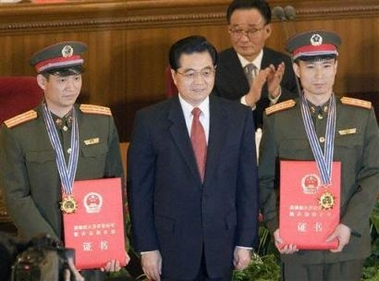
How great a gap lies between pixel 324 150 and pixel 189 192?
0.56 metres

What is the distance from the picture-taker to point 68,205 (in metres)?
4.67

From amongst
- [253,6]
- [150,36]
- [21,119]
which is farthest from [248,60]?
[21,119]

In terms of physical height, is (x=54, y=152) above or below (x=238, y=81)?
below

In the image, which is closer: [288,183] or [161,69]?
[288,183]

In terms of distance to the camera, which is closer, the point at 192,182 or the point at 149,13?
the point at 192,182

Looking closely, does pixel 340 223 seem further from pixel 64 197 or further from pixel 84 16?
pixel 84 16

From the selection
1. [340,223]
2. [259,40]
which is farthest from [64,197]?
[259,40]

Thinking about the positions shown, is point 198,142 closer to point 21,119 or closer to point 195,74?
point 195,74

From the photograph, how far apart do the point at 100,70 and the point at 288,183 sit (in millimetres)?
2606

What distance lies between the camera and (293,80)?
6.20 meters

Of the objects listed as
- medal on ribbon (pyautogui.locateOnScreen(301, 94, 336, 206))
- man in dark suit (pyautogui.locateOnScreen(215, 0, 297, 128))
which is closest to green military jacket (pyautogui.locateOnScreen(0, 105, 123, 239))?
medal on ribbon (pyautogui.locateOnScreen(301, 94, 336, 206))

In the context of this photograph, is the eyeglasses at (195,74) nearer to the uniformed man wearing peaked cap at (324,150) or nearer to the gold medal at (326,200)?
the uniformed man wearing peaked cap at (324,150)

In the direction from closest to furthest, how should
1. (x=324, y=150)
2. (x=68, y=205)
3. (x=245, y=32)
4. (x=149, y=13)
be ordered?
(x=68, y=205) → (x=324, y=150) → (x=245, y=32) → (x=149, y=13)

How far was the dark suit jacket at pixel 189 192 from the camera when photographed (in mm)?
4719
